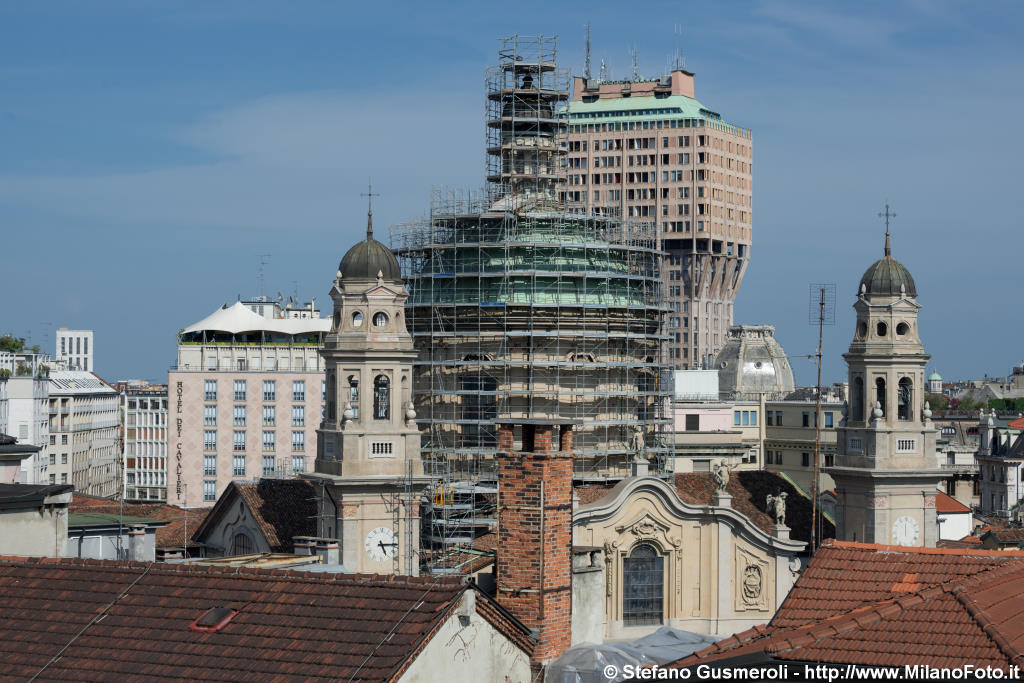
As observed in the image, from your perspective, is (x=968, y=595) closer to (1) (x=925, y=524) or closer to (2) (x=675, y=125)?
(1) (x=925, y=524)

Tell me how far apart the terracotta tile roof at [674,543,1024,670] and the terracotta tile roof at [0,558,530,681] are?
514 cm

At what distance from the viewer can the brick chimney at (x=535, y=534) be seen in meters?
36.9

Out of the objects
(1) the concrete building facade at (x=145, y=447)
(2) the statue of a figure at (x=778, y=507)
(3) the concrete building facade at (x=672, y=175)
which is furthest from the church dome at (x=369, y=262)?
(3) the concrete building facade at (x=672, y=175)

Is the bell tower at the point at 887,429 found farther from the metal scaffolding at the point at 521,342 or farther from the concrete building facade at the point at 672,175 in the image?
the concrete building facade at the point at 672,175

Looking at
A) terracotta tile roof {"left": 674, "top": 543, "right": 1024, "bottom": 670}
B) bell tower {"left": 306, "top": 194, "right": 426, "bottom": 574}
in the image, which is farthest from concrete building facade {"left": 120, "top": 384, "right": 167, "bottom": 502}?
terracotta tile roof {"left": 674, "top": 543, "right": 1024, "bottom": 670}

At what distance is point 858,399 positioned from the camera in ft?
222

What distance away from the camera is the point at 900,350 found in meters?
66.2

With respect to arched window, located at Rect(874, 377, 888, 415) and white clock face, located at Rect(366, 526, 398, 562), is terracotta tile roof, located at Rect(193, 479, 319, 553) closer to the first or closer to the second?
white clock face, located at Rect(366, 526, 398, 562)

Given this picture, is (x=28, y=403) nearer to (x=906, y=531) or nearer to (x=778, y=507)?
(x=778, y=507)

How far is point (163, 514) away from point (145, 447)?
212 ft

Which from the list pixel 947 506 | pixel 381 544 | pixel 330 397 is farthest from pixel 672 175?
pixel 381 544

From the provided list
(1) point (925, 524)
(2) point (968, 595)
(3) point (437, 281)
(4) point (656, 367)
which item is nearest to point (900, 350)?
(1) point (925, 524)

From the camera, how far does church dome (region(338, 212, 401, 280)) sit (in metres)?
63.5

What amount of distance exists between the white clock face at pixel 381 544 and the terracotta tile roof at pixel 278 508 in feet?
15.5
